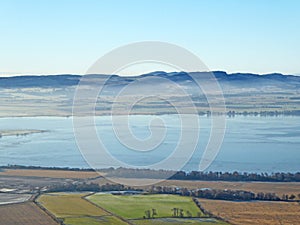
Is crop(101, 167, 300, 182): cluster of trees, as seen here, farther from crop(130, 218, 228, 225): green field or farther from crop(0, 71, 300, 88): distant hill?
crop(0, 71, 300, 88): distant hill

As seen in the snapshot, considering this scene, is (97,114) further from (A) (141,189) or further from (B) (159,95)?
(A) (141,189)

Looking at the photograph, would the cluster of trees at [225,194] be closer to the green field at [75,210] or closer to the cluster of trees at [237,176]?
the cluster of trees at [237,176]

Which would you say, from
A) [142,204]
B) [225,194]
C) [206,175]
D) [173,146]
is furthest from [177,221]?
[173,146]

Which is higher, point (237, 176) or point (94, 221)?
point (237, 176)

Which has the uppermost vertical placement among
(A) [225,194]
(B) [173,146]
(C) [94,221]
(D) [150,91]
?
(D) [150,91]

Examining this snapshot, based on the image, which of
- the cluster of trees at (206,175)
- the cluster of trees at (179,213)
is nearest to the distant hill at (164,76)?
the cluster of trees at (206,175)

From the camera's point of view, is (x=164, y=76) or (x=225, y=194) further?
(x=164, y=76)

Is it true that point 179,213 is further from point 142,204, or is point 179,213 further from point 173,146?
point 173,146
